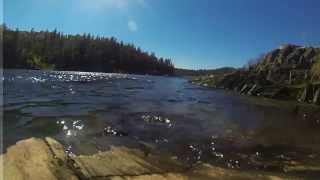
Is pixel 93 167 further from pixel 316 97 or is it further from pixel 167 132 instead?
pixel 316 97

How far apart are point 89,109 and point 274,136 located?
575 inches

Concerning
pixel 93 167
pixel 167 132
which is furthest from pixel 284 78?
pixel 93 167

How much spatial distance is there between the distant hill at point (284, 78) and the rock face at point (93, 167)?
146 feet

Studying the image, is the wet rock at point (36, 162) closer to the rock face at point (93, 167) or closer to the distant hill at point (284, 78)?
the rock face at point (93, 167)

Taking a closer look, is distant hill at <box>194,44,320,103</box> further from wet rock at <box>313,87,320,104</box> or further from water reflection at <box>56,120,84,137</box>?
water reflection at <box>56,120,84,137</box>

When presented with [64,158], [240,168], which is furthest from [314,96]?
[64,158]

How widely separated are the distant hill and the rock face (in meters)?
44.4

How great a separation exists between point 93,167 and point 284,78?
286 ft

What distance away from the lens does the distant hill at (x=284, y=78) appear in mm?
64000

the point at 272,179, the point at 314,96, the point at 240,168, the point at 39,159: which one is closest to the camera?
the point at 39,159

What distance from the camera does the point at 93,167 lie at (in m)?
12.6

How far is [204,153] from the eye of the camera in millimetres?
17672

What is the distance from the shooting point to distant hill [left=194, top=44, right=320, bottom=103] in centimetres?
6400

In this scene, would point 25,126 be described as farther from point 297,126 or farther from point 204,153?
point 297,126
